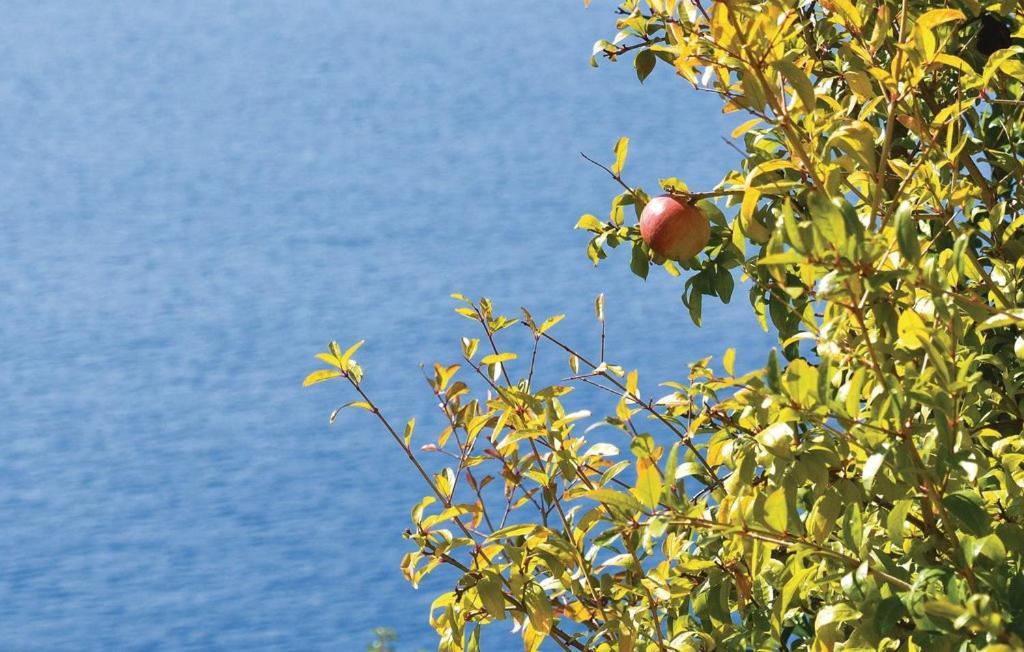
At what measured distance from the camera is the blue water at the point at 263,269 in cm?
508

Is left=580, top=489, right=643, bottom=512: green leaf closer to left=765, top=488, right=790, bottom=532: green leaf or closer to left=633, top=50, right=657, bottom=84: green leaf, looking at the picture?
left=765, top=488, right=790, bottom=532: green leaf

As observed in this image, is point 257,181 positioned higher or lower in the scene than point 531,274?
higher

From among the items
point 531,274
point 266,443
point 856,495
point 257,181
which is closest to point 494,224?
point 531,274

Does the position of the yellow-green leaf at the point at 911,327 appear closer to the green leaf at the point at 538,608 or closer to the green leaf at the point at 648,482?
the green leaf at the point at 648,482

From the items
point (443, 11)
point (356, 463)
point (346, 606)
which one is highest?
point (443, 11)

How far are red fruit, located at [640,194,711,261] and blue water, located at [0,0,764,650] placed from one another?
122 inches

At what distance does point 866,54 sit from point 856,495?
45cm

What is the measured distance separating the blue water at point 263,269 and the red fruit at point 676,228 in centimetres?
310

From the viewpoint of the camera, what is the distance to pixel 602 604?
1.47m

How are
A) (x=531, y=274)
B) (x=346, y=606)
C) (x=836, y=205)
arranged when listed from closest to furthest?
(x=836, y=205) → (x=346, y=606) → (x=531, y=274)

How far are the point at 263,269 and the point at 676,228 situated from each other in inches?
262

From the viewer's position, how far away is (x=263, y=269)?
7.97 meters

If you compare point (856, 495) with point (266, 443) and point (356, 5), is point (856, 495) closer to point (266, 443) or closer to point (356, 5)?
point (266, 443)

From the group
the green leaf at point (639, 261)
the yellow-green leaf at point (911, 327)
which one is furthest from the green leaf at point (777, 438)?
the green leaf at point (639, 261)
